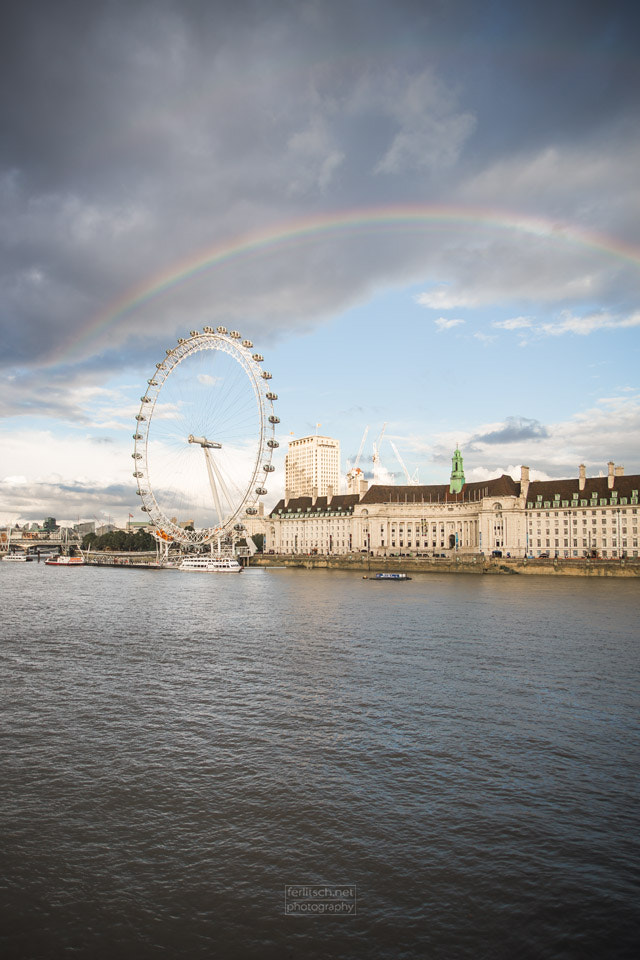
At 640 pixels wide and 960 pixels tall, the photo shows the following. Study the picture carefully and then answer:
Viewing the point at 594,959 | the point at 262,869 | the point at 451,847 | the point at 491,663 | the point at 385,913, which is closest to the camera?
the point at 594,959

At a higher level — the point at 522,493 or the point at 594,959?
the point at 522,493

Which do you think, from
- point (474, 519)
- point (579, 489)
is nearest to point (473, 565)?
point (579, 489)

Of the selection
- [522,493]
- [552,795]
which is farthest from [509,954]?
[522,493]

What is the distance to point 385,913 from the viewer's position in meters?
11.4

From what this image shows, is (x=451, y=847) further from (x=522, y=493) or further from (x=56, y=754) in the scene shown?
(x=522, y=493)

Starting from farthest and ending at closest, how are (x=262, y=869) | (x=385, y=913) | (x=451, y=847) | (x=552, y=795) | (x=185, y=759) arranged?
(x=185, y=759), (x=552, y=795), (x=451, y=847), (x=262, y=869), (x=385, y=913)

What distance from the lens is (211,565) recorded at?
127 m

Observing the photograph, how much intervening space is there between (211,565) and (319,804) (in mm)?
113836

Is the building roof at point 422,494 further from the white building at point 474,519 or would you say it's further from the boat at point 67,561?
the boat at point 67,561

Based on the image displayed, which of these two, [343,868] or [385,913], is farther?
[343,868]

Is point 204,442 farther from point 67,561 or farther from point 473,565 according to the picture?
point 67,561

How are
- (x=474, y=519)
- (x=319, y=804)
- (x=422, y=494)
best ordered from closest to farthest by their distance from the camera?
1. (x=319, y=804)
2. (x=474, y=519)
3. (x=422, y=494)

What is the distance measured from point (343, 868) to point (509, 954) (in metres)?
3.33

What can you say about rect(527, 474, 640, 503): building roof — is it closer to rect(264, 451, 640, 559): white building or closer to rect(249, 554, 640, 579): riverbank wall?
rect(264, 451, 640, 559): white building
